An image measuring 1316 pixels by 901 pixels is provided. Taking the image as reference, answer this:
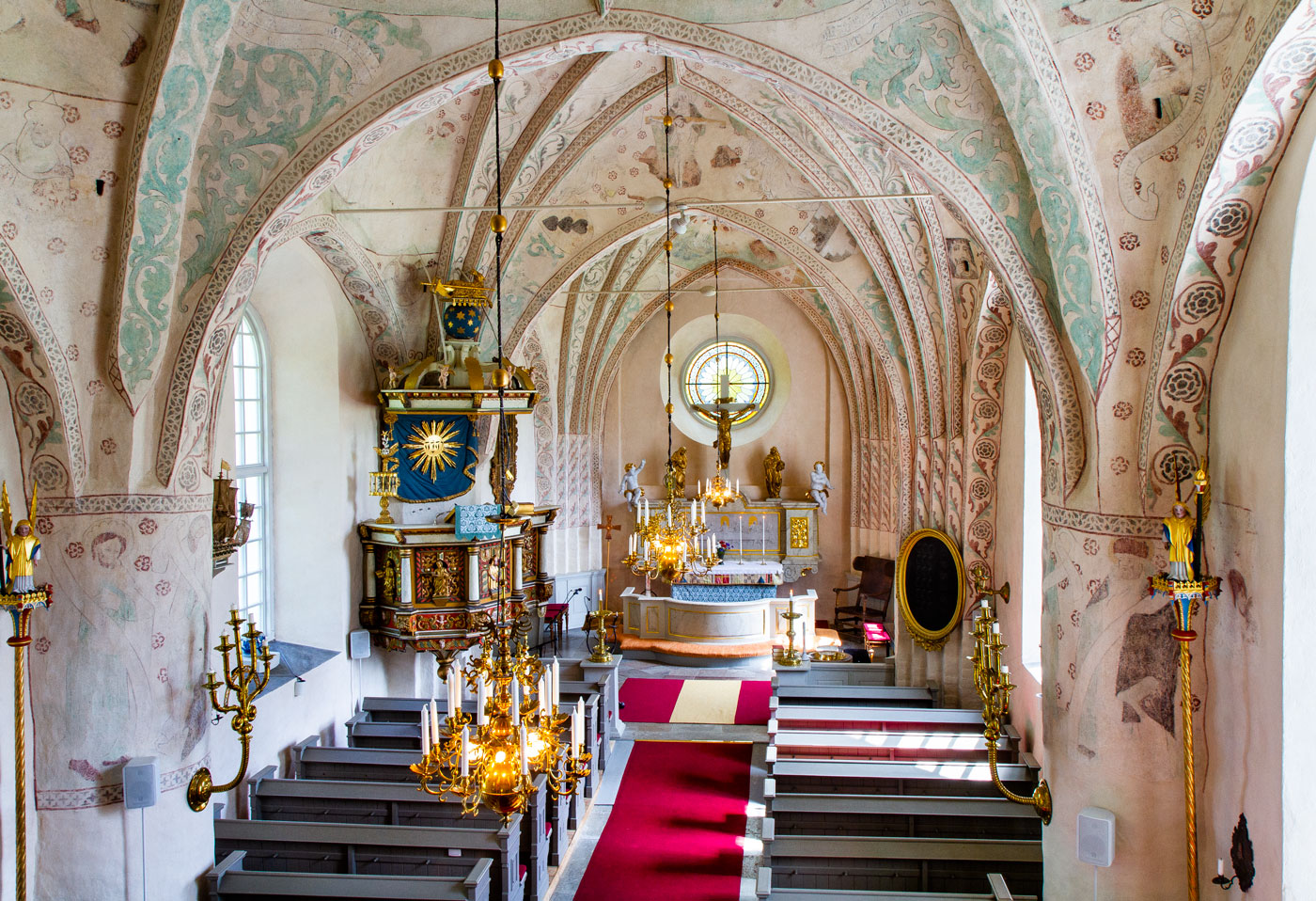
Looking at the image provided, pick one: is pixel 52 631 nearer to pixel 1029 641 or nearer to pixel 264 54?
pixel 264 54

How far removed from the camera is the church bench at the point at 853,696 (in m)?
13.1

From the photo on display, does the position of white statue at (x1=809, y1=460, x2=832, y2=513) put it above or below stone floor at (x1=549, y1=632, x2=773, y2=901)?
above

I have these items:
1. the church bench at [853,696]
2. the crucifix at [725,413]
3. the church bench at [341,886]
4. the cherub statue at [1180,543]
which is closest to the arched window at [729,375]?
the crucifix at [725,413]

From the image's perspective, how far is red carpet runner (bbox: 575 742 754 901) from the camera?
9828mm

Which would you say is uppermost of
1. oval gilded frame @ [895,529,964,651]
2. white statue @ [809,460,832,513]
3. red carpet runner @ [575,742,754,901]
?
white statue @ [809,460,832,513]

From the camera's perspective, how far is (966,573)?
1284cm

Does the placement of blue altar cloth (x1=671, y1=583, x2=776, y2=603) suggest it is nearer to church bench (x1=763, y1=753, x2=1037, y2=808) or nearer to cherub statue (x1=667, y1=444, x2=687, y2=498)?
cherub statue (x1=667, y1=444, x2=687, y2=498)

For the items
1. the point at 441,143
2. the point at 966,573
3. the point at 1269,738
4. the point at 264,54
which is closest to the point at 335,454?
the point at 441,143

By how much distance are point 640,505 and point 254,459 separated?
4848mm

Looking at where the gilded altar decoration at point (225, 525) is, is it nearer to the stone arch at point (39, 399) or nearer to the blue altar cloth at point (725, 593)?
the stone arch at point (39, 399)

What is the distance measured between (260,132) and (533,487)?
13.8 m

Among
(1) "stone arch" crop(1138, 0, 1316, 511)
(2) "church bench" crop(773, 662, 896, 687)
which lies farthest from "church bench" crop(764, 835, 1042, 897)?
(2) "church bench" crop(773, 662, 896, 687)

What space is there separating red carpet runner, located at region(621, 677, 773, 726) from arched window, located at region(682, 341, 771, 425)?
7.92 m

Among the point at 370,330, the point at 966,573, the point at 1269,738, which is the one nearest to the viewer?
the point at 1269,738
